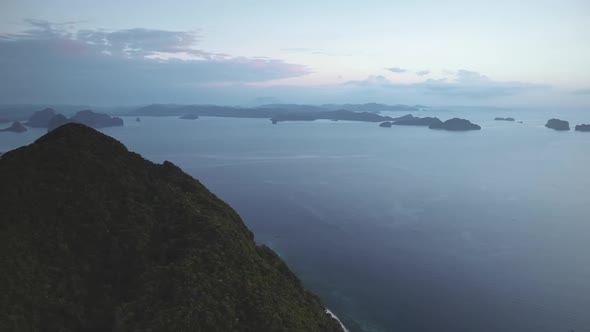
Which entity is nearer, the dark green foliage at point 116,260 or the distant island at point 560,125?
the dark green foliage at point 116,260

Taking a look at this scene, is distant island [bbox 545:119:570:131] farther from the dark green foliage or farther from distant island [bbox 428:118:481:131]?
the dark green foliage

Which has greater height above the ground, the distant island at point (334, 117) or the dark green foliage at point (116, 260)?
the distant island at point (334, 117)

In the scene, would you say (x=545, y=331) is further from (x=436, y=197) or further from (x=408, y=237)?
(x=436, y=197)

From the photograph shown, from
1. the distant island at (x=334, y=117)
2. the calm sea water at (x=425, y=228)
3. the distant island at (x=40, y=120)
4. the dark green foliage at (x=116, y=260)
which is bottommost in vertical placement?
the calm sea water at (x=425, y=228)

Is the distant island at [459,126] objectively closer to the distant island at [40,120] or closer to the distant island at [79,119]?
the distant island at [79,119]

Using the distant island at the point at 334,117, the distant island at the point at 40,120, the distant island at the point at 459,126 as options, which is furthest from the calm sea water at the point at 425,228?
the distant island at the point at 334,117

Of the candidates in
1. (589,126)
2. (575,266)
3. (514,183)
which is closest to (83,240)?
(575,266)

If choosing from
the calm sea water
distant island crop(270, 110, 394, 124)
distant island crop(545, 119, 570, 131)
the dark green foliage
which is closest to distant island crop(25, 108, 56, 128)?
the calm sea water
